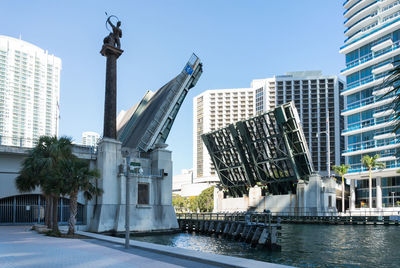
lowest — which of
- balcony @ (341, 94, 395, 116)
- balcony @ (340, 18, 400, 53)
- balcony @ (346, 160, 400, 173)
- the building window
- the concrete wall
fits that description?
the concrete wall

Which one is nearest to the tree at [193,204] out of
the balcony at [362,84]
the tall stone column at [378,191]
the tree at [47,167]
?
the tall stone column at [378,191]

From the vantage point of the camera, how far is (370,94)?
66625 mm

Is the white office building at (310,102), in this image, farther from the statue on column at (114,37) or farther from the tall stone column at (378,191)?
the statue on column at (114,37)

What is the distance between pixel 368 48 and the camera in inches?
2697

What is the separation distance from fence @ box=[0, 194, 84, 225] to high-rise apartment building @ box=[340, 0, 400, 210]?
4784cm

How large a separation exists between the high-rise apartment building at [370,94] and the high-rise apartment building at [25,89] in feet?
293

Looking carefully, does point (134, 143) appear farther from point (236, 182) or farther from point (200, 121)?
point (200, 121)

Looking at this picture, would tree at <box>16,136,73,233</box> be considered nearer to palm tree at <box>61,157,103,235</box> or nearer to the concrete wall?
palm tree at <box>61,157,103,235</box>

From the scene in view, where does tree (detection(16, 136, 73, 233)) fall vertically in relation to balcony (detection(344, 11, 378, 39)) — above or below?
below

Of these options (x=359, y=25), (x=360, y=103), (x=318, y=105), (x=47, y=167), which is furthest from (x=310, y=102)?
(x=47, y=167)

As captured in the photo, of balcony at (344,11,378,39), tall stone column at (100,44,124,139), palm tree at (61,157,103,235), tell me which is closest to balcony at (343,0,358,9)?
balcony at (344,11,378,39)

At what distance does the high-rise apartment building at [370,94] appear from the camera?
6281 centimetres

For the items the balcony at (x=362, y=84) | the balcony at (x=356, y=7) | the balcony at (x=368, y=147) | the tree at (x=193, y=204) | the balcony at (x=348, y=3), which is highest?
the balcony at (x=348, y=3)

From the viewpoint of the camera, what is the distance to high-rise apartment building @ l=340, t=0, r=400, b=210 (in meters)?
62.8
